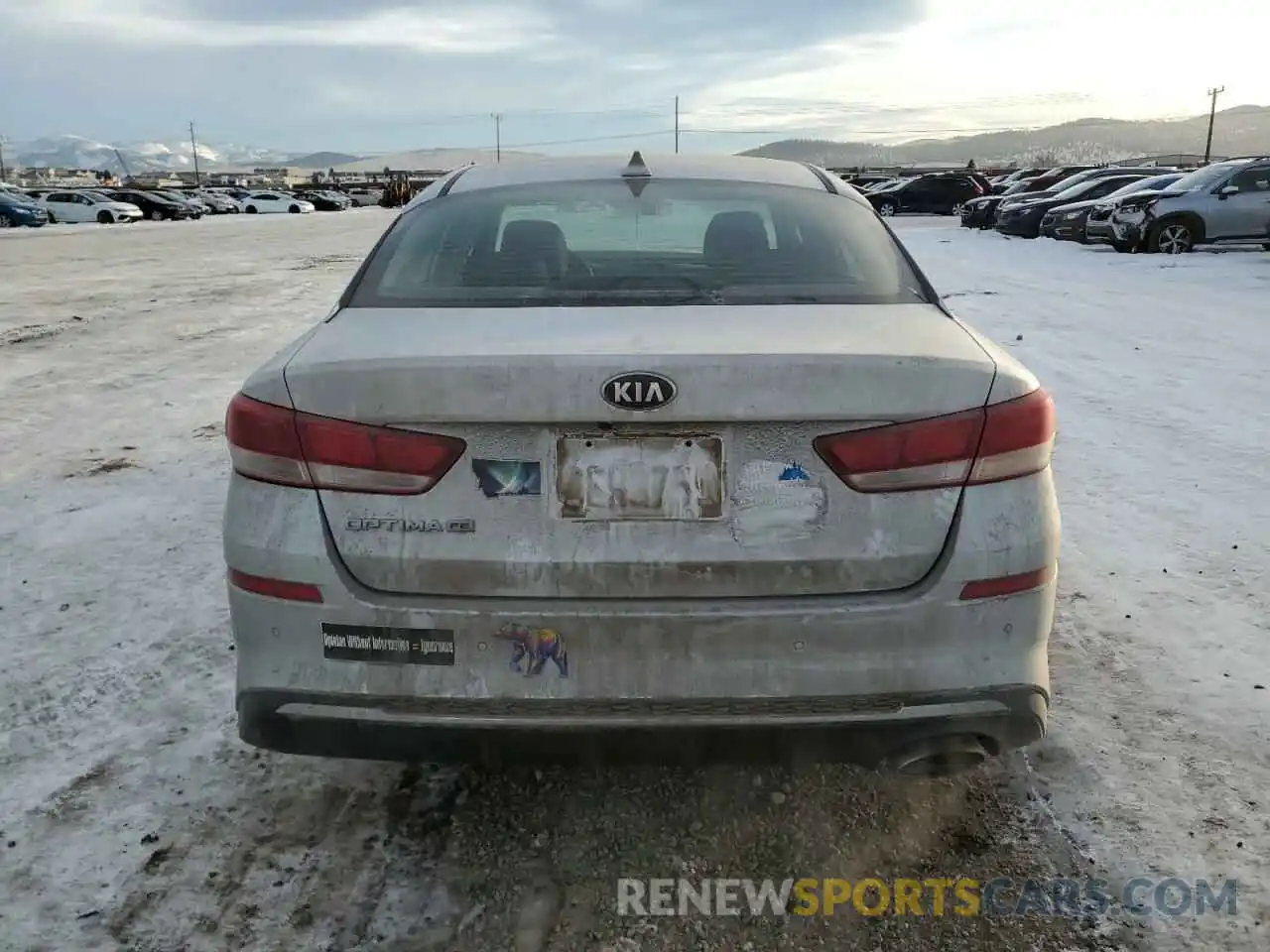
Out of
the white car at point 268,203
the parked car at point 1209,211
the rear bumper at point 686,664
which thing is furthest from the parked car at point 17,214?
the rear bumper at point 686,664

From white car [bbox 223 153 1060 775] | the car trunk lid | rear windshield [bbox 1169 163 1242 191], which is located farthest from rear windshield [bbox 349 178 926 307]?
rear windshield [bbox 1169 163 1242 191]

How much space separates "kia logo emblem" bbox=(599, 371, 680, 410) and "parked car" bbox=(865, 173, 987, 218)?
129 ft

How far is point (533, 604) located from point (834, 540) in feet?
2.06

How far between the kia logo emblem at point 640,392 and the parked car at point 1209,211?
62.2ft

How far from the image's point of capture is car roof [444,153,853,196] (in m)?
3.50

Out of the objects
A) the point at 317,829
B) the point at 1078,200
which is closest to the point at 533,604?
the point at 317,829

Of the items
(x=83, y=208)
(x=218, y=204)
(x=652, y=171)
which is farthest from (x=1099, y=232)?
(x=218, y=204)

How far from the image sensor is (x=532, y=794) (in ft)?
9.27

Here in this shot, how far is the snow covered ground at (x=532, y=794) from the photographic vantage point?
2.33 meters

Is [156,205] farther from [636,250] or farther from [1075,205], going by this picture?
[636,250]

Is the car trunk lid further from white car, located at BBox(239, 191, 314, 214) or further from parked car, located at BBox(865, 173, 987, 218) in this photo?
white car, located at BBox(239, 191, 314, 214)

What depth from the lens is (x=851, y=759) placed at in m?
2.23

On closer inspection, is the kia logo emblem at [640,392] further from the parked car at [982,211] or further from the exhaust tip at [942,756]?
the parked car at [982,211]

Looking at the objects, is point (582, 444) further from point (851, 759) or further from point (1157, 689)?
point (1157, 689)
